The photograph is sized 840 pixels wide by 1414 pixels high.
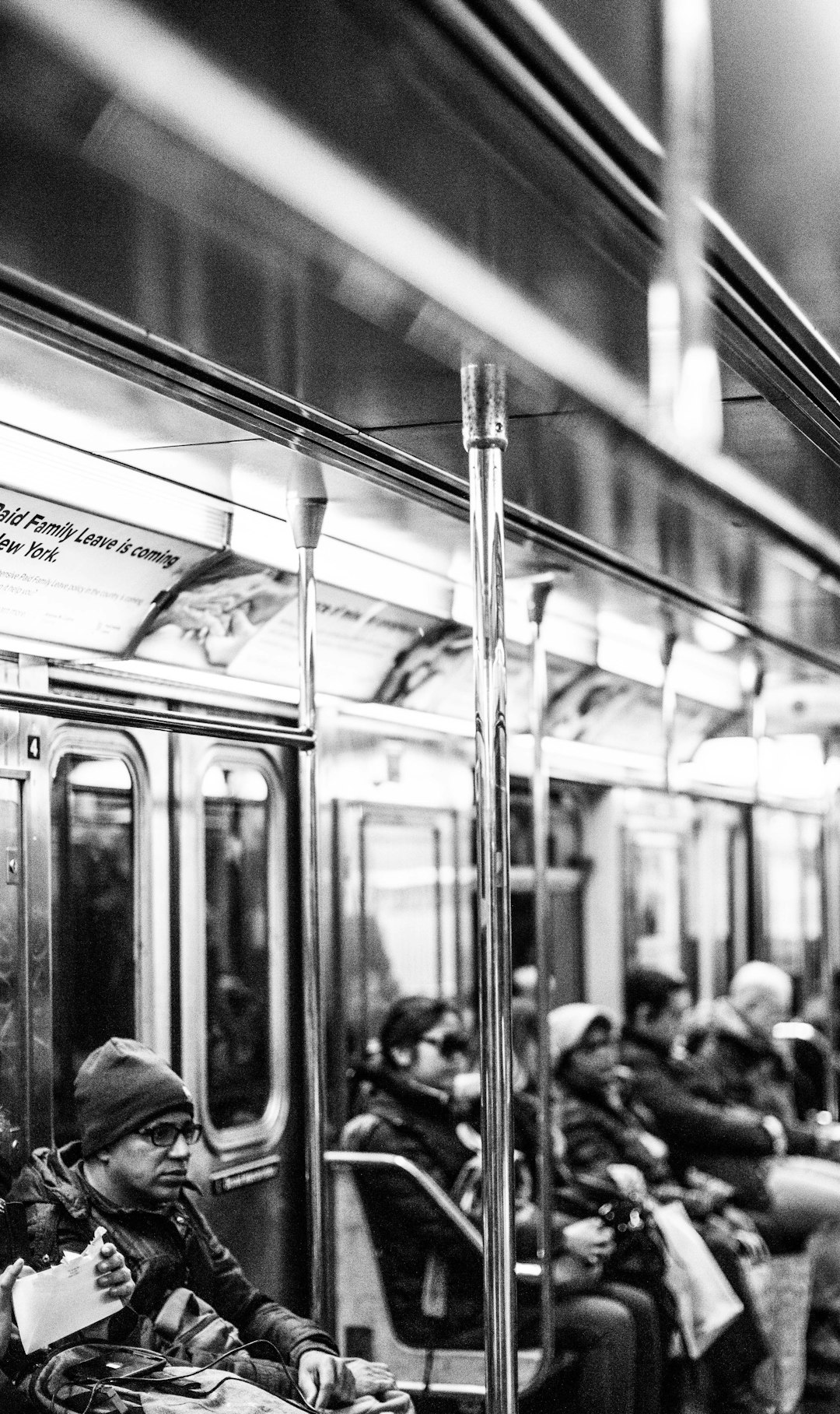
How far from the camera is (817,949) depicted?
1195 centimetres

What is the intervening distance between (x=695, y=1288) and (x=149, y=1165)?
3073mm

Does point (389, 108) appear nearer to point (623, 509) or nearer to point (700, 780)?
point (623, 509)

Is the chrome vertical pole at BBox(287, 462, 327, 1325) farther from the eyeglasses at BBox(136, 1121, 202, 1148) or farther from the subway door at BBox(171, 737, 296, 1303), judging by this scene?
the eyeglasses at BBox(136, 1121, 202, 1148)

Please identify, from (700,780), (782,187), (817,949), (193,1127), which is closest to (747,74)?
(782,187)

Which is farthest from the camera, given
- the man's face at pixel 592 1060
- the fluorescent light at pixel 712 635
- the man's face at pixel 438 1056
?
the fluorescent light at pixel 712 635

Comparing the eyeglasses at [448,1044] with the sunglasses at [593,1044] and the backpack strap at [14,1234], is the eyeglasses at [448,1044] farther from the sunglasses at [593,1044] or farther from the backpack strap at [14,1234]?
the backpack strap at [14,1234]

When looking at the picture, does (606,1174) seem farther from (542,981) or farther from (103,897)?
(103,897)

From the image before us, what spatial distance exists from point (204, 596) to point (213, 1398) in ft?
6.53

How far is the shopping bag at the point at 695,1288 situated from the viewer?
5.82m

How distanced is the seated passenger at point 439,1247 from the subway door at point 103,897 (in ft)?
5.06

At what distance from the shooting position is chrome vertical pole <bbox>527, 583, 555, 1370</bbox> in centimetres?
457

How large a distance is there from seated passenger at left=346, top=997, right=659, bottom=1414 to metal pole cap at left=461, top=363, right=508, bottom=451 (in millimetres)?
2518

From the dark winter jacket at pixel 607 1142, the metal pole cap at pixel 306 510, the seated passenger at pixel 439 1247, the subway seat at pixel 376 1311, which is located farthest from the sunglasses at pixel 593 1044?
the metal pole cap at pixel 306 510

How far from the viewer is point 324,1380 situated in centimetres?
359
